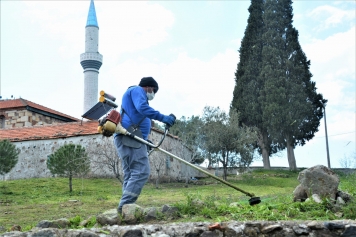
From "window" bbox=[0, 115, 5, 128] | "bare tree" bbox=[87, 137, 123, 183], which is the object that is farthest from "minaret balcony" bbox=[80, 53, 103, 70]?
"bare tree" bbox=[87, 137, 123, 183]

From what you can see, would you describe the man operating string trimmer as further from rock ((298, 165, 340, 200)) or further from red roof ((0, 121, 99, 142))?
red roof ((0, 121, 99, 142))

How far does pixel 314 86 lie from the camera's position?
104 feet

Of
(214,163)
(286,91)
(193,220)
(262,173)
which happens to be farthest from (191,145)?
(193,220)

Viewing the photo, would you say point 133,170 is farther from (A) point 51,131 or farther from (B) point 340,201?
(A) point 51,131

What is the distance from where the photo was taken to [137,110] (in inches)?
243

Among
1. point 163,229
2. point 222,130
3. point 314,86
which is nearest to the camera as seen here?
point 163,229

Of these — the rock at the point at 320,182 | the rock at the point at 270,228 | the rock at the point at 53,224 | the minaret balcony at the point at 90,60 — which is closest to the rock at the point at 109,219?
the rock at the point at 53,224

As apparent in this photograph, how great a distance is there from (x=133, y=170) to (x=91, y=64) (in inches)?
1131

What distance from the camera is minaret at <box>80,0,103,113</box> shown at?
33250 millimetres

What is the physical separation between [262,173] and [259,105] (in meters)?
4.61

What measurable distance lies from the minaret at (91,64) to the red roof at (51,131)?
8.80 m

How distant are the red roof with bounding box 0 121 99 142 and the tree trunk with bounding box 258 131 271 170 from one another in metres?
11.5

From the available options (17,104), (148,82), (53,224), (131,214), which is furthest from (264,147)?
(53,224)

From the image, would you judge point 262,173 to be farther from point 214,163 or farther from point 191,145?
point 191,145
